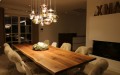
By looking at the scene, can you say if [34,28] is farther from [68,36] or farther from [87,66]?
[87,66]

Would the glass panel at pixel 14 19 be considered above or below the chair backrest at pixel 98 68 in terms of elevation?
above

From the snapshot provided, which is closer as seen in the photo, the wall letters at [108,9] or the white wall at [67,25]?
the wall letters at [108,9]

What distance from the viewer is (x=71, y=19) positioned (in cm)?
949

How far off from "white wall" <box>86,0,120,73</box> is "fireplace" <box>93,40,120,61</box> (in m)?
0.15

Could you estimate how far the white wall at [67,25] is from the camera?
8.50 metres

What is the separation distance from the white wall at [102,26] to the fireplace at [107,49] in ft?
0.50

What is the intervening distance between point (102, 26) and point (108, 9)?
627mm

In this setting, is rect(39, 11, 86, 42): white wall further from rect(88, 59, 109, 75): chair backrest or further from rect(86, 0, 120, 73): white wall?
rect(88, 59, 109, 75): chair backrest

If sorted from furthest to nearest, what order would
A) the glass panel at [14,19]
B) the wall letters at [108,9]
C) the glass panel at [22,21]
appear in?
the glass panel at [22,21] → the glass panel at [14,19] → the wall letters at [108,9]

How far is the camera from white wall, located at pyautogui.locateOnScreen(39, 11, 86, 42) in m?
8.50

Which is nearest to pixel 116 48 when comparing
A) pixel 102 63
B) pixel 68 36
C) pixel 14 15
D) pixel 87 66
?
pixel 87 66

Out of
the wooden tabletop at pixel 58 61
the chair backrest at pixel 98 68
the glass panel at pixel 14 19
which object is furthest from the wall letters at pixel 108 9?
the glass panel at pixel 14 19

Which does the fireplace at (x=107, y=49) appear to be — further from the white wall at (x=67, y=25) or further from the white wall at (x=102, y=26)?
the white wall at (x=67, y=25)

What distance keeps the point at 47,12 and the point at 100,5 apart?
2263 mm
